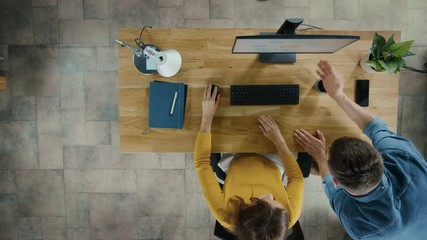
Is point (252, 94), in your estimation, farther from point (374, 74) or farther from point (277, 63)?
point (374, 74)

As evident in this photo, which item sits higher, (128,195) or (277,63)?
(277,63)

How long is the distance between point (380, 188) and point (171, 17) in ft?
6.66

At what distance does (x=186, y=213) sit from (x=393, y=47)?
195 centimetres

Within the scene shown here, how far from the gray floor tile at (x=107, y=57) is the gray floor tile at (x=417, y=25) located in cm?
234

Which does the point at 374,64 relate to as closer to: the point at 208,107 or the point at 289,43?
the point at 289,43

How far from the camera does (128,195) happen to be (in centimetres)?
293

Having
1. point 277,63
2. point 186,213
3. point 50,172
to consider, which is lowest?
point 186,213

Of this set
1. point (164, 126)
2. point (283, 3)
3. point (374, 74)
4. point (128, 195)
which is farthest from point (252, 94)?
point (128, 195)

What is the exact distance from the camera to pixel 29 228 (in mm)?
2965

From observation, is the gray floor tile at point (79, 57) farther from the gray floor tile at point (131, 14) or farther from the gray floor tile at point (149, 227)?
the gray floor tile at point (149, 227)

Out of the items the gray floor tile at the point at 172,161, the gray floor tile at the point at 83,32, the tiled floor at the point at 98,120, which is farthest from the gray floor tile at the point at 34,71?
the gray floor tile at the point at 172,161

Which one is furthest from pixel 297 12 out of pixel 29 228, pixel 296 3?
pixel 29 228

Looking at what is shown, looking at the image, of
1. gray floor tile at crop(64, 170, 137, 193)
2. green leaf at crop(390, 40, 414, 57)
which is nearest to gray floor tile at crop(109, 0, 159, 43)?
gray floor tile at crop(64, 170, 137, 193)

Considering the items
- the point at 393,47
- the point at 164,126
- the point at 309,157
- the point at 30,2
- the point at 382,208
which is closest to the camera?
the point at 382,208
